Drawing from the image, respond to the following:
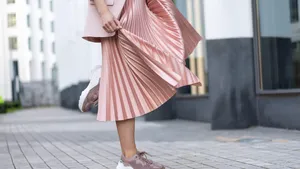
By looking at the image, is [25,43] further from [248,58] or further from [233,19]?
[248,58]

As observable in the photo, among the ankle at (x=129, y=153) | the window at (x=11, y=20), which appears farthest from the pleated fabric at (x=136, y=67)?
the window at (x=11, y=20)

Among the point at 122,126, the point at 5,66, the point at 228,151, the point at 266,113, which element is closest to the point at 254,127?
the point at 266,113

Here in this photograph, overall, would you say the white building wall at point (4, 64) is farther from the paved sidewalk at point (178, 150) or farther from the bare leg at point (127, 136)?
the bare leg at point (127, 136)

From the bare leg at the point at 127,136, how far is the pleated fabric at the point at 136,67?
0.09 metres

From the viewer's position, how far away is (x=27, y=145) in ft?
26.3

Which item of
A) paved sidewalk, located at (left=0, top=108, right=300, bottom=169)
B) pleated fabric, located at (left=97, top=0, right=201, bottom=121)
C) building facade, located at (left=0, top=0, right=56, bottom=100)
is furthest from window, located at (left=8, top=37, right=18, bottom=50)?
pleated fabric, located at (left=97, top=0, right=201, bottom=121)

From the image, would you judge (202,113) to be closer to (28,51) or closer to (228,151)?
(228,151)

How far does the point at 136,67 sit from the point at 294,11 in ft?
15.3

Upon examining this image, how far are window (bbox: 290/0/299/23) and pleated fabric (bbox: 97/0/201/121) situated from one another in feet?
14.1

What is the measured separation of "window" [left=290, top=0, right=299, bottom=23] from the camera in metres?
8.05

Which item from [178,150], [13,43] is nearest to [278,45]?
[178,150]

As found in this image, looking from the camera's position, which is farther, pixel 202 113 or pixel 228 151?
pixel 202 113

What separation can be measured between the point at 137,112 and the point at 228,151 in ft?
6.68

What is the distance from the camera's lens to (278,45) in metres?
8.49
